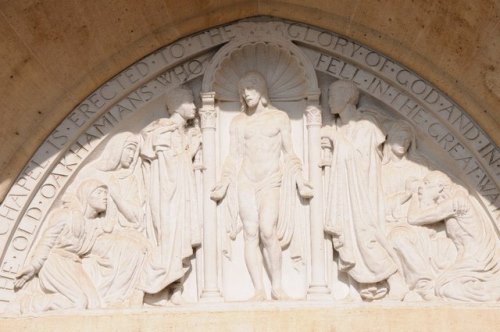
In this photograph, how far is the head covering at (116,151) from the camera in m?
10.4

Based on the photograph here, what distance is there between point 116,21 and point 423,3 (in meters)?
2.19

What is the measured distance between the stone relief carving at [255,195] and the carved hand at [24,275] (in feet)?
0.03

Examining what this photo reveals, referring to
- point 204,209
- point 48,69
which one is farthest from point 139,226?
point 48,69

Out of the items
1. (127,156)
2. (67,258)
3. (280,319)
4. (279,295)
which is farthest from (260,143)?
(67,258)

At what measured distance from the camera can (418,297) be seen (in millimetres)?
9992

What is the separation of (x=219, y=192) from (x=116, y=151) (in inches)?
32.6

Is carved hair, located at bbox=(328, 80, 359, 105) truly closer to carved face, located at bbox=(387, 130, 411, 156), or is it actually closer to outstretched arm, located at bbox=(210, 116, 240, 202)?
carved face, located at bbox=(387, 130, 411, 156)

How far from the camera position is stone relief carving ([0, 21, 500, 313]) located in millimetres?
10086

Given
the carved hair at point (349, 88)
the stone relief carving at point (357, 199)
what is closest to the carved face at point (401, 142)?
the stone relief carving at point (357, 199)

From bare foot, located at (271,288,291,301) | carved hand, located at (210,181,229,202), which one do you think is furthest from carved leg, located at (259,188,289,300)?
carved hand, located at (210,181,229,202)

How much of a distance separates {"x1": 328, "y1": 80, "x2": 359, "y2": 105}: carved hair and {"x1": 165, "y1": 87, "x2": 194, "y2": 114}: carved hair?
104 centimetres

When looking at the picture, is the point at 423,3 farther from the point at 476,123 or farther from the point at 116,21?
the point at 116,21

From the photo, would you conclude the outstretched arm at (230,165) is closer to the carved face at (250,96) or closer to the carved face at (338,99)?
the carved face at (250,96)

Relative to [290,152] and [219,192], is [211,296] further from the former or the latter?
[290,152]
